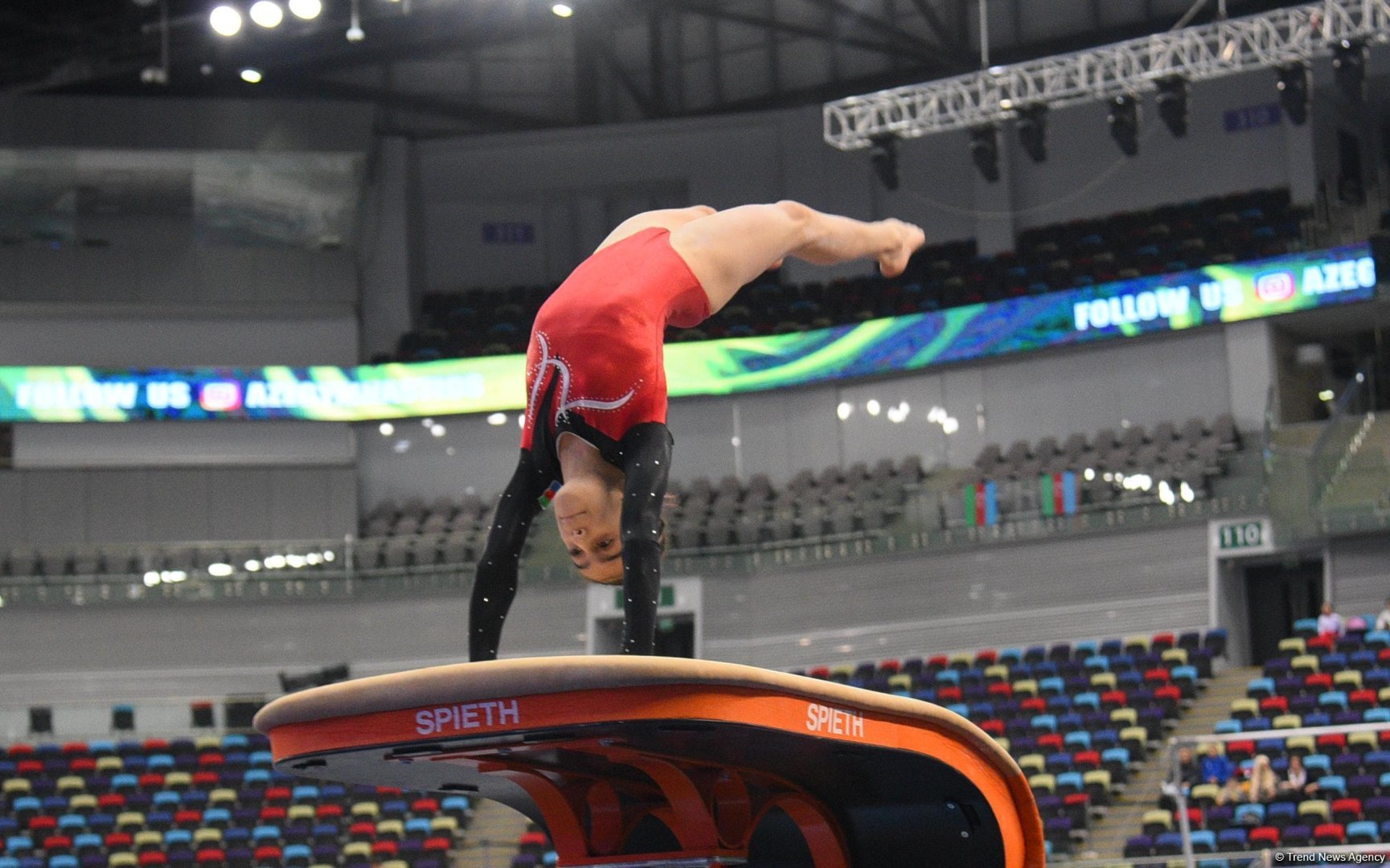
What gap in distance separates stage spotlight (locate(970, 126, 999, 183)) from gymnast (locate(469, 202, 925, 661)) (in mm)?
18412

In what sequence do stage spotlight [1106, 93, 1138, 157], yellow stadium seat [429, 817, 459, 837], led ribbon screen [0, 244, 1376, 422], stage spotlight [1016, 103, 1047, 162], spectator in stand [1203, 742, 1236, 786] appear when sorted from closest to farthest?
spectator in stand [1203, 742, 1236, 786], yellow stadium seat [429, 817, 459, 837], stage spotlight [1106, 93, 1138, 157], stage spotlight [1016, 103, 1047, 162], led ribbon screen [0, 244, 1376, 422]

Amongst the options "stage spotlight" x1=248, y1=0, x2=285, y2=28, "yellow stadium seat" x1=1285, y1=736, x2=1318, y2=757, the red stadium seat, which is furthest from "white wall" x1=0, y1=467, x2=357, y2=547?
the red stadium seat

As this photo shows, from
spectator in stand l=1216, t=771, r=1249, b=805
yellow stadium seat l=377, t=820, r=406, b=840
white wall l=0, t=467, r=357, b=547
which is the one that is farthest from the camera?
white wall l=0, t=467, r=357, b=547

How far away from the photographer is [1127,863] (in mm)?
10055

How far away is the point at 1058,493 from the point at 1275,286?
514 centimetres

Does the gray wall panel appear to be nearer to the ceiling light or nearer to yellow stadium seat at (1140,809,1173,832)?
yellow stadium seat at (1140,809,1173,832)

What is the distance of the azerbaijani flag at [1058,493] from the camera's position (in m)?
23.6

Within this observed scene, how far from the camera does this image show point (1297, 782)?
588 inches

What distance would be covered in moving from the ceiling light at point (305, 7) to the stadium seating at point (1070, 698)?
11.7 metres

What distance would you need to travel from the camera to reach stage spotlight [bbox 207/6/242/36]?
938 inches

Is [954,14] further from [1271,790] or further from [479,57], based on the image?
[1271,790]

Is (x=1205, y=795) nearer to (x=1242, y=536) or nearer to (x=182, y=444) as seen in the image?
(x=1242, y=536)

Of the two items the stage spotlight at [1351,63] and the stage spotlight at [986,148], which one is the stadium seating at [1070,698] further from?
the stage spotlight at [1351,63]

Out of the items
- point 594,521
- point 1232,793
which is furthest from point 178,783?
point 594,521
